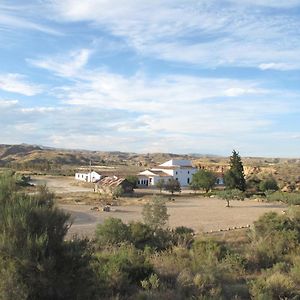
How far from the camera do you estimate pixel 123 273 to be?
10.4 m

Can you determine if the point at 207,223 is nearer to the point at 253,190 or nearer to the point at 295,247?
the point at 295,247

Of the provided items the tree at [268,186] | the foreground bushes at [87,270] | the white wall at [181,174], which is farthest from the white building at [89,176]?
the foreground bushes at [87,270]

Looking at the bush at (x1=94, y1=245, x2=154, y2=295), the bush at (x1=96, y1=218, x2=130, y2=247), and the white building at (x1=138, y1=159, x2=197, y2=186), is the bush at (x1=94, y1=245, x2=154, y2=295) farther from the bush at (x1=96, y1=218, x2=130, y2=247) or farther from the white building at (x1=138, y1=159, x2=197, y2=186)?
Result: the white building at (x1=138, y1=159, x2=197, y2=186)

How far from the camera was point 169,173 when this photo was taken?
90688 mm

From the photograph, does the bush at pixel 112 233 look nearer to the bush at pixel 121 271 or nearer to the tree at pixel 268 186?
the bush at pixel 121 271

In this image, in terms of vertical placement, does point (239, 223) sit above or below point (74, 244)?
below

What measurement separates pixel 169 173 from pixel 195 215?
45.2m

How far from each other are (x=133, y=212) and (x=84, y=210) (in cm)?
510

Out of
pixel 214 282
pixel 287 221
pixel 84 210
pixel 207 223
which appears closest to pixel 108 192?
pixel 84 210

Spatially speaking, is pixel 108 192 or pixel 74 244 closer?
pixel 74 244

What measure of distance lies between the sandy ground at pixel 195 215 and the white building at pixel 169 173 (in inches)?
1032

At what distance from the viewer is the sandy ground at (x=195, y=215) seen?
119ft

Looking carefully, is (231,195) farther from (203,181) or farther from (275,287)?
(275,287)

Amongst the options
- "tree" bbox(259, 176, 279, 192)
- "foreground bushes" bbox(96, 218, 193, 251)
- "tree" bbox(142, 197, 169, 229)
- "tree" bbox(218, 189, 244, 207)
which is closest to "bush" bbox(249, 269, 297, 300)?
"foreground bushes" bbox(96, 218, 193, 251)
